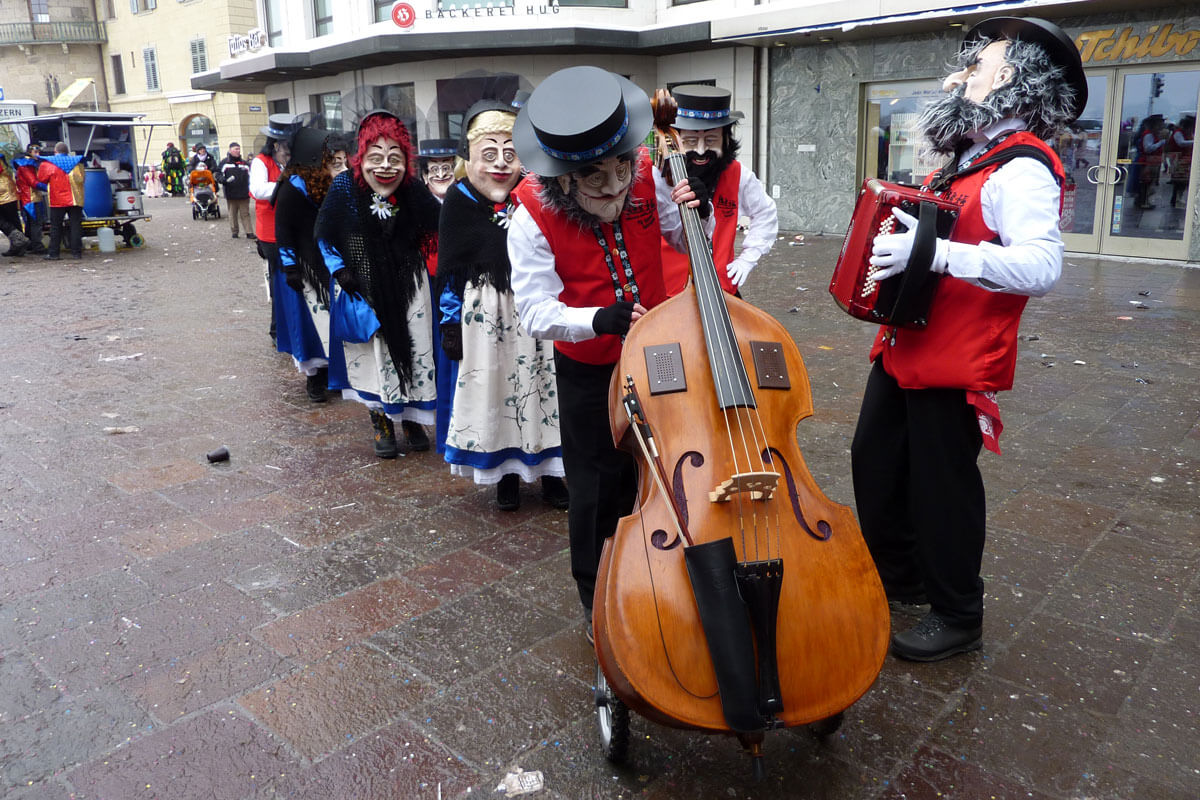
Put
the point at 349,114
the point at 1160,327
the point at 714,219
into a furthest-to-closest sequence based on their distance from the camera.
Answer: the point at 1160,327 < the point at 349,114 < the point at 714,219

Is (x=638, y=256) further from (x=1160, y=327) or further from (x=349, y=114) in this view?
(x=1160, y=327)

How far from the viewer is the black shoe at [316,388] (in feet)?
20.3

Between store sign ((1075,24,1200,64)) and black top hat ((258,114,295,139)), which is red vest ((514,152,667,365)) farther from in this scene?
store sign ((1075,24,1200,64))

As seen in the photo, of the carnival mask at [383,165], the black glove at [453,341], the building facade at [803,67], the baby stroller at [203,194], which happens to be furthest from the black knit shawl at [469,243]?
the baby stroller at [203,194]

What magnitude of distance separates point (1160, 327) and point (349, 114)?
6644mm

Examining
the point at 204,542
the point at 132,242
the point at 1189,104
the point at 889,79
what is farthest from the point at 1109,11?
the point at 132,242

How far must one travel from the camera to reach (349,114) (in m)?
5.19

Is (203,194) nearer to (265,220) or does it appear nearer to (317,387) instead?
(265,220)

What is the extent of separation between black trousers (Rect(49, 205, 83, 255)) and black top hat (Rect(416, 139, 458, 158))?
12.3 meters

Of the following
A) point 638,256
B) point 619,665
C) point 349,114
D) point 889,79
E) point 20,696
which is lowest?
point 20,696

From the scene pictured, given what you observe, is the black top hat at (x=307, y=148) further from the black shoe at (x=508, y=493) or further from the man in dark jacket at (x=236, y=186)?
the man in dark jacket at (x=236, y=186)

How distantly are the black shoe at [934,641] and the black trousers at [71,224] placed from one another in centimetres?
1554

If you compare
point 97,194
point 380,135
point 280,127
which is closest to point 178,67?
point 97,194

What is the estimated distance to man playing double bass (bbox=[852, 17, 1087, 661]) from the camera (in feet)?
7.72
